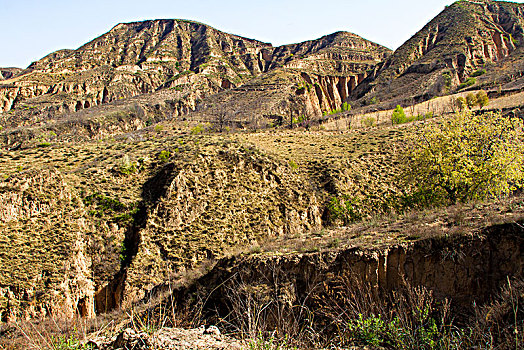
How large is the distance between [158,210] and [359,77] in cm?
11922

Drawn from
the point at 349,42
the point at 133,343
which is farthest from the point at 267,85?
A: the point at 133,343

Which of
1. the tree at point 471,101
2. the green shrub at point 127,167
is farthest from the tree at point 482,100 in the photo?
the green shrub at point 127,167

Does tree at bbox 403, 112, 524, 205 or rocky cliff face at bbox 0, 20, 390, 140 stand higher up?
rocky cliff face at bbox 0, 20, 390, 140

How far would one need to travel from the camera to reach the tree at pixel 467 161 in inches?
656

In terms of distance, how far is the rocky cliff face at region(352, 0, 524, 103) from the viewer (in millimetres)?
76562

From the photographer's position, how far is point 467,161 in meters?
16.9

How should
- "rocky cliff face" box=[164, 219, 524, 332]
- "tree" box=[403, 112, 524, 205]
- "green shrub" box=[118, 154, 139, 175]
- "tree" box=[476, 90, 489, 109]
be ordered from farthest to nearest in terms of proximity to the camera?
"tree" box=[476, 90, 489, 109] → "green shrub" box=[118, 154, 139, 175] → "tree" box=[403, 112, 524, 205] → "rocky cliff face" box=[164, 219, 524, 332]

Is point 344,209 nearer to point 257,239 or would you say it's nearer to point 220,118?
point 257,239

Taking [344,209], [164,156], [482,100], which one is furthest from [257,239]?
[482,100]

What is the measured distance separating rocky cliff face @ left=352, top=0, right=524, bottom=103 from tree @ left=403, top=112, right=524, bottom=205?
55961mm

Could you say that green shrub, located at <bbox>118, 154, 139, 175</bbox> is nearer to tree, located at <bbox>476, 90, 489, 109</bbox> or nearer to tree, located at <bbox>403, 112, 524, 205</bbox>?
tree, located at <bbox>403, 112, 524, 205</bbox>

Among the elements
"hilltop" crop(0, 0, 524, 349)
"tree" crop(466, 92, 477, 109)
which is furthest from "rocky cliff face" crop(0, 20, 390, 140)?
"tree" crop(466, 92, 477, 109)

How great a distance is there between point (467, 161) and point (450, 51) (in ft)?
277

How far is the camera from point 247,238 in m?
23.2
